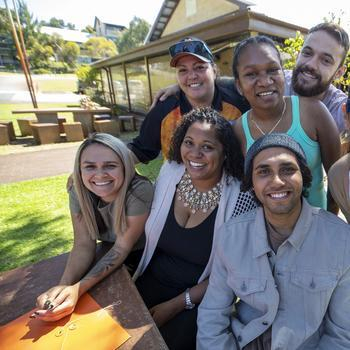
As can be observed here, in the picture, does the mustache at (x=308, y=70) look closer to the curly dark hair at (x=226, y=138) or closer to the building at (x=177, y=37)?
the curly dark hair at (x=226, y=138)

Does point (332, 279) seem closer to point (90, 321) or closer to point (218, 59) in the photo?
point (90, 321)

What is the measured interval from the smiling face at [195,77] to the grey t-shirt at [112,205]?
33.4 inches

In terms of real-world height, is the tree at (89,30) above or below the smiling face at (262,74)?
above

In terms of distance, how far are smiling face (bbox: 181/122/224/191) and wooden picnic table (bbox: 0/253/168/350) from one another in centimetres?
84

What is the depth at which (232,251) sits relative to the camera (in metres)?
1.58

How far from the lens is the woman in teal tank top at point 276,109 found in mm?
1827

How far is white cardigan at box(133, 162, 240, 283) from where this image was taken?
1.89m

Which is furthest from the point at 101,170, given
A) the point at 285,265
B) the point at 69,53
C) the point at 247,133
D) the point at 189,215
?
the point at 69,53

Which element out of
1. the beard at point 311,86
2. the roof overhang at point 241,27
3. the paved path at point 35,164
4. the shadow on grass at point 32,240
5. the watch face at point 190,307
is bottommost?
the shadow on grass at point 32,240

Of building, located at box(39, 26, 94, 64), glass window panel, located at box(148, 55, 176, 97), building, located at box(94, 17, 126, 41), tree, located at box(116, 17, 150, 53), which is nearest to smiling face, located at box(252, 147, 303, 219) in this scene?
glass window panel, located at box(148, 55, 176, 97)

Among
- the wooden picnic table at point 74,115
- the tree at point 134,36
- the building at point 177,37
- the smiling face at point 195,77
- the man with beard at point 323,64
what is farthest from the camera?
the tree at point 134,36

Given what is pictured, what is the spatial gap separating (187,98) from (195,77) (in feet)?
0.78

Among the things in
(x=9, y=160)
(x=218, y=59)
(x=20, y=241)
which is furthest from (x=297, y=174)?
(x=9, y=160)

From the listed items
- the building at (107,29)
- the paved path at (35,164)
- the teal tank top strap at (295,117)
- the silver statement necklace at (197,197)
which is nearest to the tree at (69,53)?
the building at (107,29)
